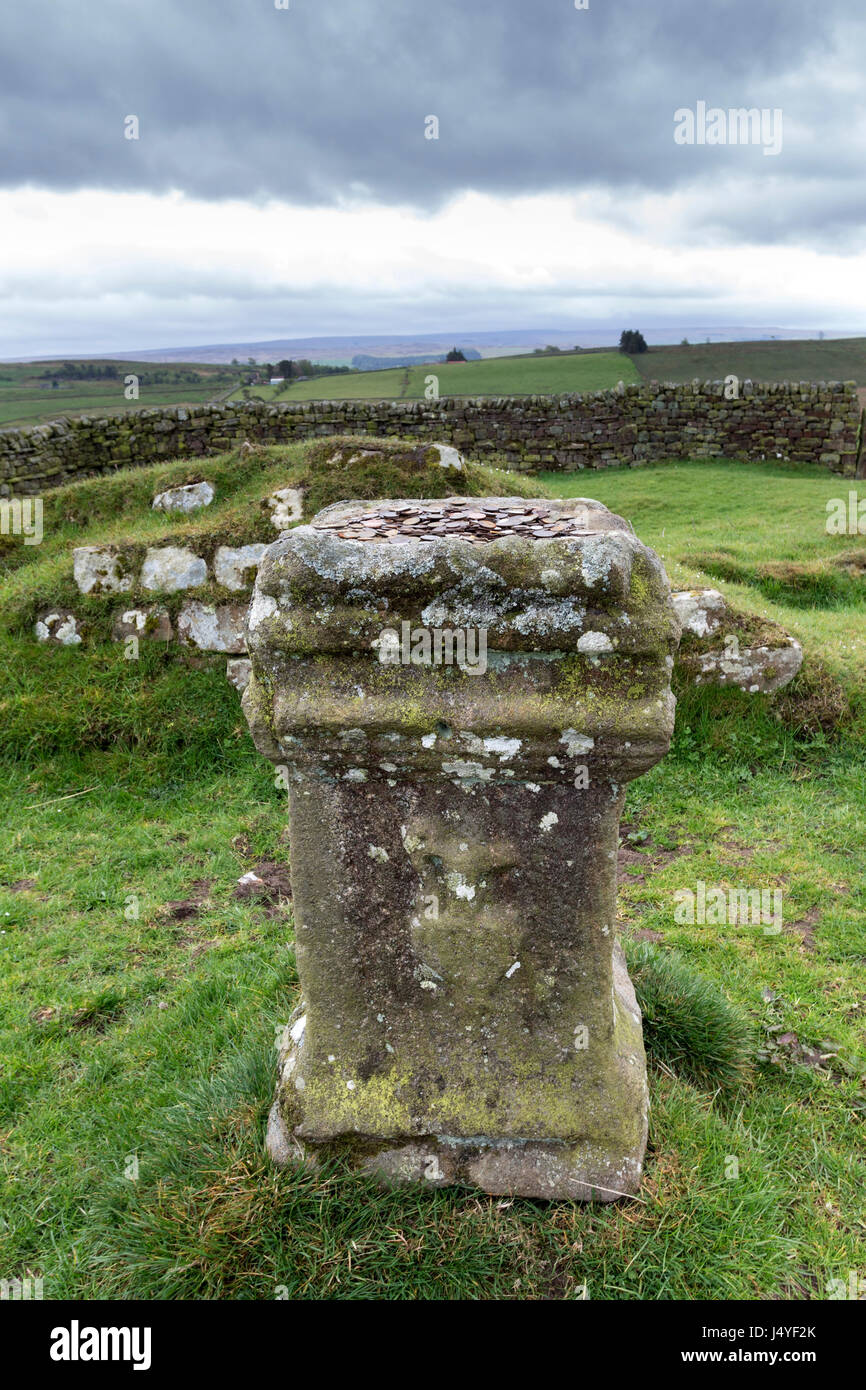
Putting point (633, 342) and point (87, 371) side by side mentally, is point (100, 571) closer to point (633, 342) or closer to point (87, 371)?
point (633, 342)

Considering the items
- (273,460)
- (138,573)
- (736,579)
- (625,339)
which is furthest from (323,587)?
(625,339)

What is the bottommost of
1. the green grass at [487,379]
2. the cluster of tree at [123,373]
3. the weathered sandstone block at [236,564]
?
the weathered sandstone block at [236,564]

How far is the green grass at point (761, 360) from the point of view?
26.5 metres

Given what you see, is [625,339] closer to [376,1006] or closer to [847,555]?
[847,555]

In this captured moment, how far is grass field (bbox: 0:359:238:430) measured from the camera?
29.9m

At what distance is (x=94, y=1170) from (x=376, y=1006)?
4.87ft

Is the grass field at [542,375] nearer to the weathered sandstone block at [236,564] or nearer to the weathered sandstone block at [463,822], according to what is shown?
the weathered sandstone block at [236,564]

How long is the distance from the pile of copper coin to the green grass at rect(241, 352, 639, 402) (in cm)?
2087

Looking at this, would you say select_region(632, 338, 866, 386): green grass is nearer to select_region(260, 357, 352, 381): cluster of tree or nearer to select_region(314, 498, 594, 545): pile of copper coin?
select_region(260, 357, 352, 381): cluster of tree

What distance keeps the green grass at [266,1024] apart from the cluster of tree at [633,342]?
27295 mm

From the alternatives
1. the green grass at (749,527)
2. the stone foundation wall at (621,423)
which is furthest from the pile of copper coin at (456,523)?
the stone foundation wall at (621,423)

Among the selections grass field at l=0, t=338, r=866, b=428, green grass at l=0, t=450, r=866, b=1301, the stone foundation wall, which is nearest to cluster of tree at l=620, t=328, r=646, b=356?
grass field at l=0, t=338, r=866, b=428

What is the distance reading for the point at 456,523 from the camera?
329 centimetres

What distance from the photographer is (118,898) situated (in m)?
5.64
